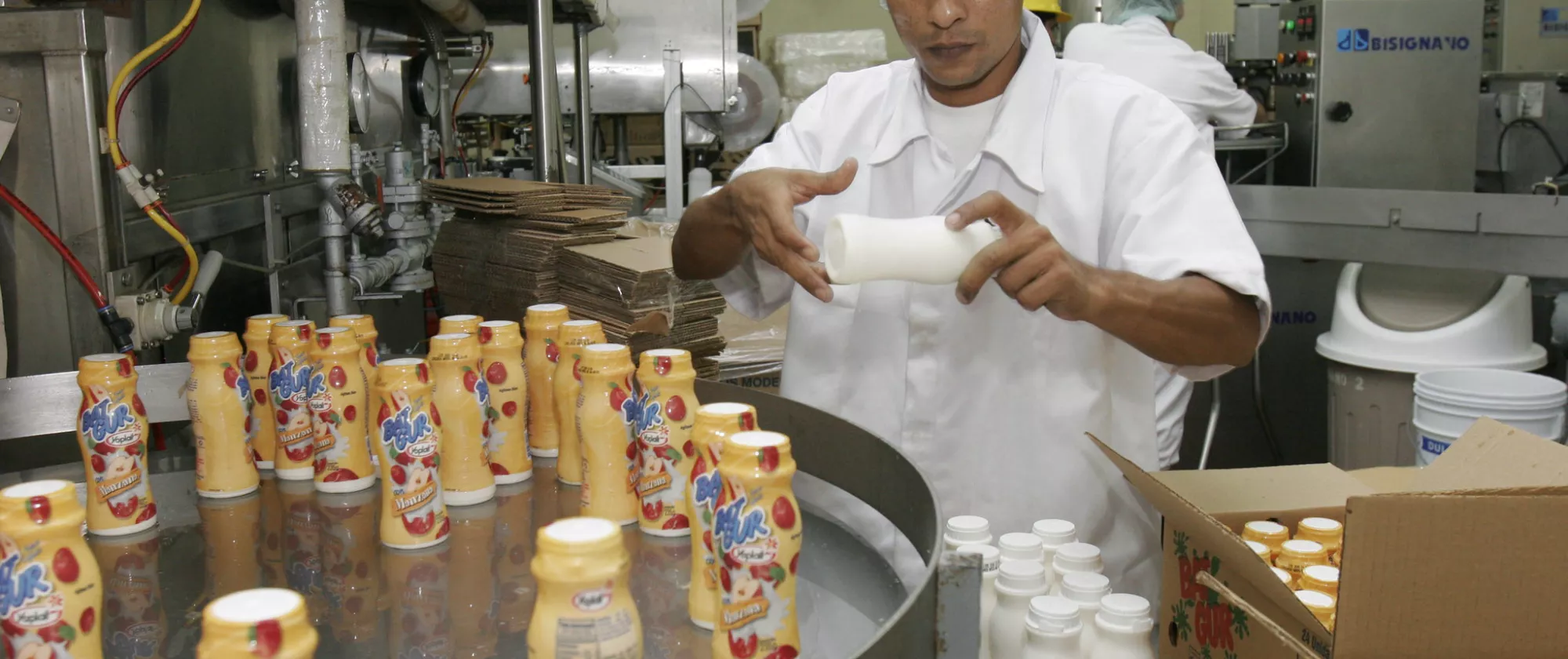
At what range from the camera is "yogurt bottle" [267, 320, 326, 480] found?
136 centimetres

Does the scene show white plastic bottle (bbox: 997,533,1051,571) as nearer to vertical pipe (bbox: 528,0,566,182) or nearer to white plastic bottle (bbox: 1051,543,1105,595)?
white plastic bottle (bbox: 1051,543,1105,595)

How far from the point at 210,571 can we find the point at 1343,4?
11.5 feet

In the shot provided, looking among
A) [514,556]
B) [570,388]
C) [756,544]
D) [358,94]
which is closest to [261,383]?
[570,388]

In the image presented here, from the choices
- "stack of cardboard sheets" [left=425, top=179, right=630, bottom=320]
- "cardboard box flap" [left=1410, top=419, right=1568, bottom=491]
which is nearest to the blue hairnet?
"stack of cardboard sheets" [left=425, top=179, right=630, bottom=320]

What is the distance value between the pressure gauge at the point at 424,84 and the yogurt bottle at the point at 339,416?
1.91 metres

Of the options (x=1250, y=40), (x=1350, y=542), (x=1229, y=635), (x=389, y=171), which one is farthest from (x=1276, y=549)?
(x=1250, y=40)

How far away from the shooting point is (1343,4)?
11.8 feet

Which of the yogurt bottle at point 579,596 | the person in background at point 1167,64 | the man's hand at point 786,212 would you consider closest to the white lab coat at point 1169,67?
the person in background at point 1167,64

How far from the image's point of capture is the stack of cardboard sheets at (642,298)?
2.00 metres

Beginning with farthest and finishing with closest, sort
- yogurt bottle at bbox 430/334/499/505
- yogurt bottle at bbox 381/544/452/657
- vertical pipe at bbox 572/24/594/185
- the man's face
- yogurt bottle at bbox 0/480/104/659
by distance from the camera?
1. vertical pipe at bbox 572/24/594/185
2. the man's face
3. yogurt bottle at bbox 430/334/499/505
4. yogurt bottle at bbox 381/544/452/657
5. yogurt bottle at bbox 0/480/104/659

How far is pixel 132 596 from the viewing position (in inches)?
41.9

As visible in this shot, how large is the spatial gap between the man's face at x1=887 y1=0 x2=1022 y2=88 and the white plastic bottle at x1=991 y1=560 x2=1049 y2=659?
0.70m

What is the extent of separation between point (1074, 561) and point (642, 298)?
1053 mm

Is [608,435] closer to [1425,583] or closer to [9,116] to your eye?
[1425,583]
